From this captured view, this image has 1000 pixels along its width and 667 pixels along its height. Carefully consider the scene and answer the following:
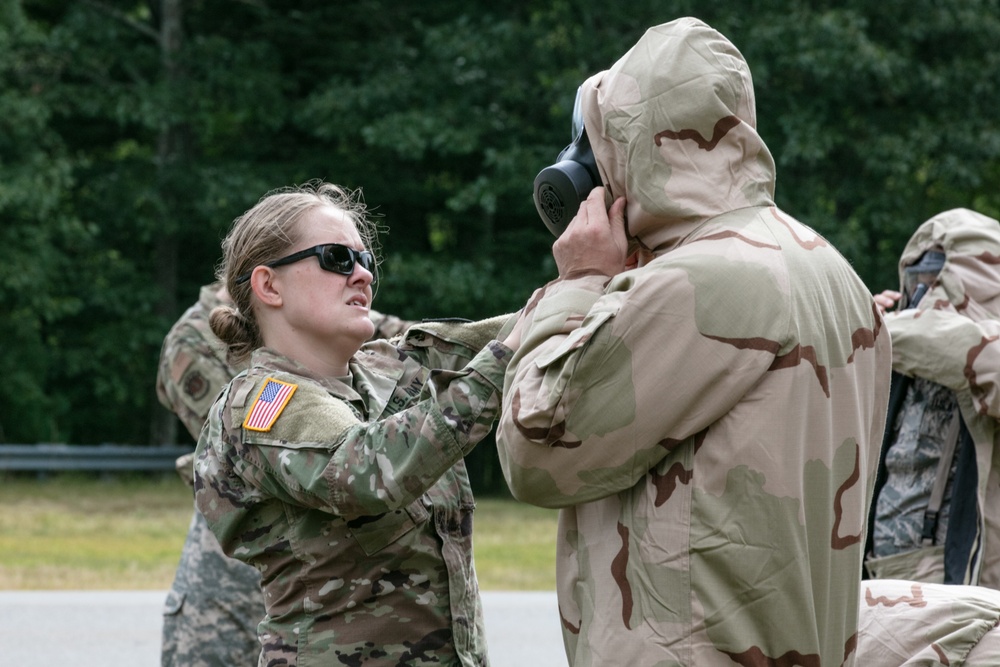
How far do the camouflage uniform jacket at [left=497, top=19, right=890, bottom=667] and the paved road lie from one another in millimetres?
5574

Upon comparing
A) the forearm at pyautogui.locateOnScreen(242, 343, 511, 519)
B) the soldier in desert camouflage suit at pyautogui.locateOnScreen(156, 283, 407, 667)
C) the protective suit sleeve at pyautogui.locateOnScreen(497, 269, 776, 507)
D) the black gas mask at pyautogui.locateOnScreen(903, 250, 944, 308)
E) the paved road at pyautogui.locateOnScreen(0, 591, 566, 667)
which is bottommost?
the paved road at pyautogui.locateOnScreen(0, 591, 566, 667)

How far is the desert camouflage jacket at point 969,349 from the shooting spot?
16.1 feet

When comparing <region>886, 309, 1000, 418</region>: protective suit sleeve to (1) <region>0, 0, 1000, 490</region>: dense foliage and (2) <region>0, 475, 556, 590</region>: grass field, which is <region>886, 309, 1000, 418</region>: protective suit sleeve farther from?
(1) <region>0, 0, 1000, 490</region>: dense foliage

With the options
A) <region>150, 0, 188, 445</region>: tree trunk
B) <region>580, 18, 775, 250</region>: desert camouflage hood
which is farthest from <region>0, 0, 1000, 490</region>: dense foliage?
<region>580, 18, 775, 250</region>: desert camouflage hood

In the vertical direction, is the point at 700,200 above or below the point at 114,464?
above

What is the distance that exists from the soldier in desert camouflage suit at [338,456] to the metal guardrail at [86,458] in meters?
18.4

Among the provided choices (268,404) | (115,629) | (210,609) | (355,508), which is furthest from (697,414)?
(115,629)

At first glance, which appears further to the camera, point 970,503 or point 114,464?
point 114,464

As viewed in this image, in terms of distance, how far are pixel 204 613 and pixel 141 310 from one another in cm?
1848

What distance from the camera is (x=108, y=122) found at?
2442 cm

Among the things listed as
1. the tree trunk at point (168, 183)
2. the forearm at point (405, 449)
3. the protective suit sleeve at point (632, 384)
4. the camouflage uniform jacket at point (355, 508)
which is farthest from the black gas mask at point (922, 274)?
the tree trunk at point (168, 183)

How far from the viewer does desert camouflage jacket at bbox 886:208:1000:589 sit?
16.1 feet

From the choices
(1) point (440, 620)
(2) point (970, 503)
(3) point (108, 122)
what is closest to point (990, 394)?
(2) point (970, 503)

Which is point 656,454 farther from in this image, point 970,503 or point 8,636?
point 8,636
